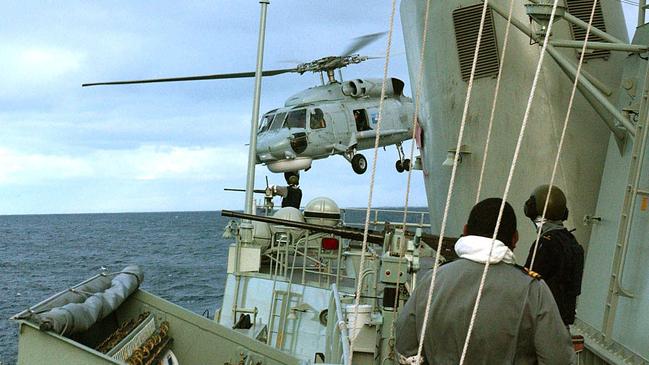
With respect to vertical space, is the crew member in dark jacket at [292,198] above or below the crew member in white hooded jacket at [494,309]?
below

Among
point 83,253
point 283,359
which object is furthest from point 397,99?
point 83,253

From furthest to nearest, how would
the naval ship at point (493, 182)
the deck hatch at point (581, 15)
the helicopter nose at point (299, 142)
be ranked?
the helicopter nose at point (299, 142) < the deck hatch at point (581, 15) < the naval ship at point (493, 182)

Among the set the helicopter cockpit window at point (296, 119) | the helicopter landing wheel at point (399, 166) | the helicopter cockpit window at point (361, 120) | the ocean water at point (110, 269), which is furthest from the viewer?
the ocean water at point (110, 269)

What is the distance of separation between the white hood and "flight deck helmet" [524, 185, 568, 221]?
2021 mm

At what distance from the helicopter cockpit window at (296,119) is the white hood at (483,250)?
2728 cm

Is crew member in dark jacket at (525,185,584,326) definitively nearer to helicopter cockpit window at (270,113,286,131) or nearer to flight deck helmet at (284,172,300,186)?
flight deck helmet at (284,172,300,186)

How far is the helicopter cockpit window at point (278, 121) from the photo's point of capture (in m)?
31.3

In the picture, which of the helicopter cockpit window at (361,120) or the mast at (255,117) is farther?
the helicopter cockpit window at (361,120)

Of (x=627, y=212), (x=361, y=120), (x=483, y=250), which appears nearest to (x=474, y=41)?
(x=627, y=212)

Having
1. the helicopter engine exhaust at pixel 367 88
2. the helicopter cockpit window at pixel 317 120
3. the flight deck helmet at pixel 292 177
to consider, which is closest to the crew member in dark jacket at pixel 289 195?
the flight deck helmet at pixel 292 177

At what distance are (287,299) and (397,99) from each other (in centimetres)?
1850

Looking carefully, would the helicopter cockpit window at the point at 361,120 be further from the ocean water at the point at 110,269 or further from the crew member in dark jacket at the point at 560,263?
the crew member in dark jacket at the point at 560,263

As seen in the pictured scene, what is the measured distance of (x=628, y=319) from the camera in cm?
740

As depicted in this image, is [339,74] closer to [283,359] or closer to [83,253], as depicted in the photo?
[283,359]
